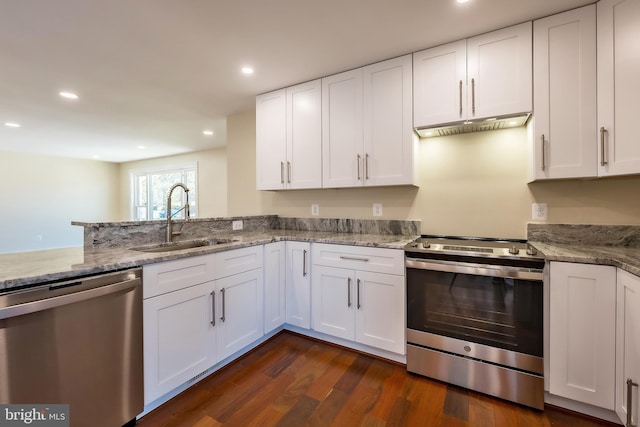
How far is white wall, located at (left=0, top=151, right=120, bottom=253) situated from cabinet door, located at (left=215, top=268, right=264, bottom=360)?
723cm

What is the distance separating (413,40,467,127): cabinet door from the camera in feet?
6.42

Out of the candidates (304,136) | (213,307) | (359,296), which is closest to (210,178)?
(304,136)

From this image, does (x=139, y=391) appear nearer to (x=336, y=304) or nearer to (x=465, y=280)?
(x=336, y=304)

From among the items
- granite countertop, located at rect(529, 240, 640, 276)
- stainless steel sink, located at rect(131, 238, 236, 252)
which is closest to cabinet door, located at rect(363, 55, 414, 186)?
granite countertop, located at rect(529, 240, 640, 276)

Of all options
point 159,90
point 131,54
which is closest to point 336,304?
point 131,54

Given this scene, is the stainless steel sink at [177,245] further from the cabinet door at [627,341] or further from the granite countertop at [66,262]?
the cabinet door at [627,341]

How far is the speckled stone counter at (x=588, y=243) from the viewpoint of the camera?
4.72 ft

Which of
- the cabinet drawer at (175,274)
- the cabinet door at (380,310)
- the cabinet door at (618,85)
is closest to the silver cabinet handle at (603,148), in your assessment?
the cabinet door at (618,85)

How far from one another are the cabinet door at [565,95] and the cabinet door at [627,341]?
28.4 inches

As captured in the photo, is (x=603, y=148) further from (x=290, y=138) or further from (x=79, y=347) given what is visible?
(x=79, y=347)

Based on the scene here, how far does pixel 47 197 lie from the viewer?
6.43 metres

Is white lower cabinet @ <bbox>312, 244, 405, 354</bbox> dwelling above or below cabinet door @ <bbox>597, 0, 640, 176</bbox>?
below

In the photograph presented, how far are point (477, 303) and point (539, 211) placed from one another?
2.93ft

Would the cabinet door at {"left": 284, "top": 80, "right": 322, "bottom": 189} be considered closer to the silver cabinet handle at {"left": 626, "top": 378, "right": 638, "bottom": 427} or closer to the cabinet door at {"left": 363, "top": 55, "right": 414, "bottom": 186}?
the cabinet door at {"left": 363, "top": 55, "right": 414, "bottom": 186}
